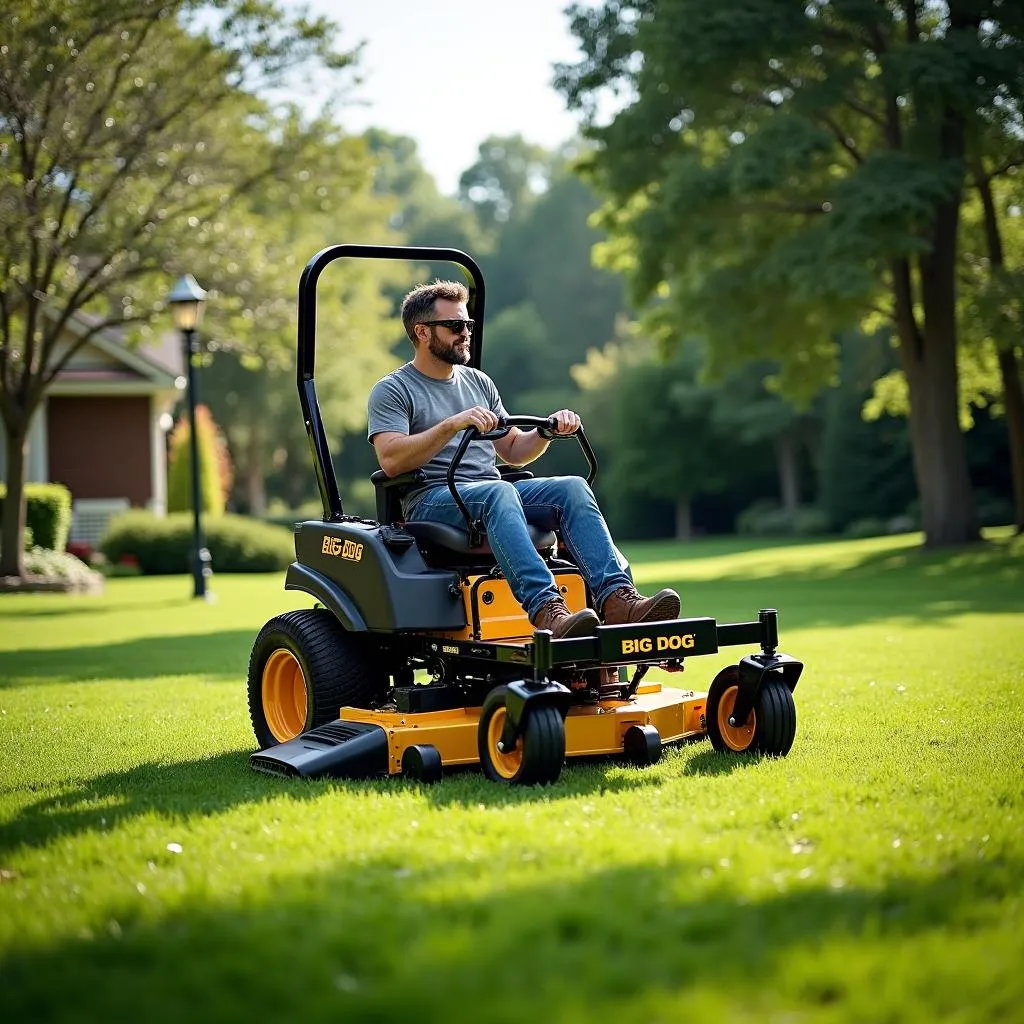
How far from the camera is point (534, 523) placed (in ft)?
19.2

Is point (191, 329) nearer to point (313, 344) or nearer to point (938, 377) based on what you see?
point (313, 344)

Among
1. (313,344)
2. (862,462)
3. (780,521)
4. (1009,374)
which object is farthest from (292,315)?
(780,521)

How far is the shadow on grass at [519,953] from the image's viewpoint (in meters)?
2.76

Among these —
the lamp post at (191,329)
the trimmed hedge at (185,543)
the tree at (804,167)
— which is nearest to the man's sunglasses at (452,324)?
the lamp post at (191,329)

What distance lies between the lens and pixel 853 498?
126ft

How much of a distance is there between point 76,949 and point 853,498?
36.7 metres

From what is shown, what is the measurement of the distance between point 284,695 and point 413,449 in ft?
4.75

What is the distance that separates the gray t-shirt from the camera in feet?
19.5

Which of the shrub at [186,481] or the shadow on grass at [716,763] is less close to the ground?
the shrub at [186,481]

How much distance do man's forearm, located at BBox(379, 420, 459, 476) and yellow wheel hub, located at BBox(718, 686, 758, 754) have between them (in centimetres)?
158

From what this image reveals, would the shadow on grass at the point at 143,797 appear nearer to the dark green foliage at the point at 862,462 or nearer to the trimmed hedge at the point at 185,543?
the trimmed hedge at the point at 185,543

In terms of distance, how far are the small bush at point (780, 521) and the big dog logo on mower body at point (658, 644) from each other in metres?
34.4

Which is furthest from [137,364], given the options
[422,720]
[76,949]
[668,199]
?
[76,949]

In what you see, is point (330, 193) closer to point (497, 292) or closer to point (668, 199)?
point (668, 199)
